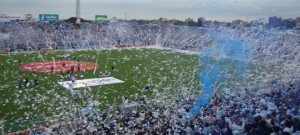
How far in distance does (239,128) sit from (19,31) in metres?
51.3

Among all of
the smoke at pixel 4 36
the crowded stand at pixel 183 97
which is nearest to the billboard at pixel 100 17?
the crowded stand at pixel 183 97

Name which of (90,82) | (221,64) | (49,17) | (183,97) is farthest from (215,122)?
(49,17)

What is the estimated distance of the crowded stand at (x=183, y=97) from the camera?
909cm

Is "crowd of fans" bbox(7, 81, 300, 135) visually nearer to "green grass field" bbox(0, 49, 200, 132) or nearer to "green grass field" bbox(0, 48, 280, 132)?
"green grass field" bbox(0, 48, 280, 132)

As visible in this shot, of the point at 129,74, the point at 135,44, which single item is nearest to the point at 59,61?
the point at 129,74

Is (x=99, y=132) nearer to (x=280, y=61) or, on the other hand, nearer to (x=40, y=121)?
(x=40, y=121)

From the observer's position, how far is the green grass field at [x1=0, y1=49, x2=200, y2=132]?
17781 millimetres

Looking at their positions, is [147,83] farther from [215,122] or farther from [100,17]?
[100,17]

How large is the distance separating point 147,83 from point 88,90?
452 cm

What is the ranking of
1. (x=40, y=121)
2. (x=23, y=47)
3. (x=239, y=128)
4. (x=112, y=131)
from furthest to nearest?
(x=23, y=47) < (x=40, y=121) < (x=112, y=131) < (x=239, y=128)

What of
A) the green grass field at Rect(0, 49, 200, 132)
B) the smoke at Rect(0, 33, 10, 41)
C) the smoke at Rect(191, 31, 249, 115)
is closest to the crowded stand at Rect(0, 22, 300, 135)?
the smoke at Rect(0, 33, 10, 41)

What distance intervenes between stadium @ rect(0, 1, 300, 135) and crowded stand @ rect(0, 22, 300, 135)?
0.04 meters

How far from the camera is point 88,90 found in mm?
22781

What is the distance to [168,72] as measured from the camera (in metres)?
30.1
